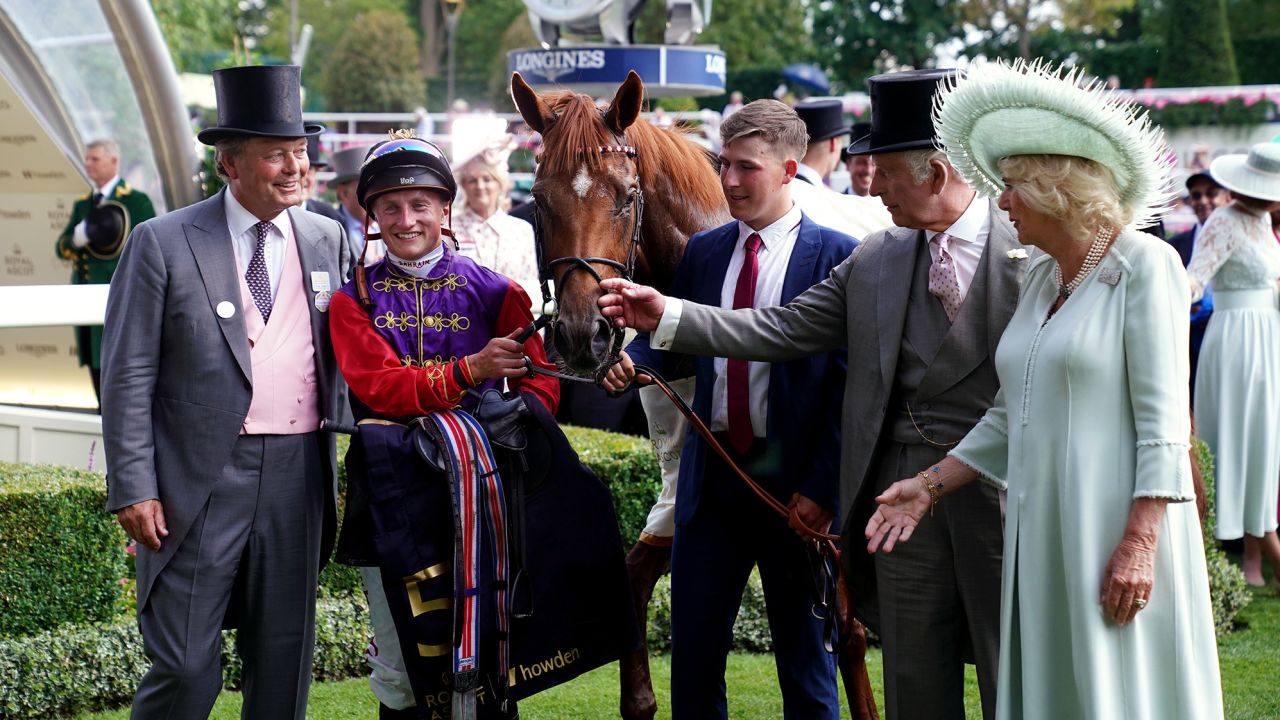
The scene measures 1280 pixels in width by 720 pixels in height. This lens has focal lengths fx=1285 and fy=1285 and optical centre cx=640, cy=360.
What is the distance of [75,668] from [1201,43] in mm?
24874

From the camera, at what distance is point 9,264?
8.74 m

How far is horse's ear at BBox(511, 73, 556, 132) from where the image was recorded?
148 inches

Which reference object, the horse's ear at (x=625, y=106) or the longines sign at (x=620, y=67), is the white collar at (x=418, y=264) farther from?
the longines sign at (x=620, y=67)

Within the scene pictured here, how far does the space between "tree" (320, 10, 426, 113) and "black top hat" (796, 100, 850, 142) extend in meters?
31.0

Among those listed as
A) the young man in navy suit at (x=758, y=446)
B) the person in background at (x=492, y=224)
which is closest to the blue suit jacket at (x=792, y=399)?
the young man in navy suit at (x=758, y=446)

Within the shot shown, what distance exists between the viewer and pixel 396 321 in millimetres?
3510

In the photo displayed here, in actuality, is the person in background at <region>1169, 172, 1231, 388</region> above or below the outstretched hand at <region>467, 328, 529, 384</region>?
above

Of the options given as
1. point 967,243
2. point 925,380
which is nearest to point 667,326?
point 925,380

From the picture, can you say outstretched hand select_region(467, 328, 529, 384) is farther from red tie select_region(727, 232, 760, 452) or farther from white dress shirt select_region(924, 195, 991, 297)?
white dress shirt select_region(924, 195, 991, 297)

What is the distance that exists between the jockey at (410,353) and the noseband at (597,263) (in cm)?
10

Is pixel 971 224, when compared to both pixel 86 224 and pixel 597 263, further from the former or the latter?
pixel 86 224

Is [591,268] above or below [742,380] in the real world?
above

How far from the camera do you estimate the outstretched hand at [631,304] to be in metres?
3.46

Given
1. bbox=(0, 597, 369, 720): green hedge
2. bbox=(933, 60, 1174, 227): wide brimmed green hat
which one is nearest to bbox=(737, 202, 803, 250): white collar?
bbox=(933, 60, 1174, 227): wide brimmed green hat
